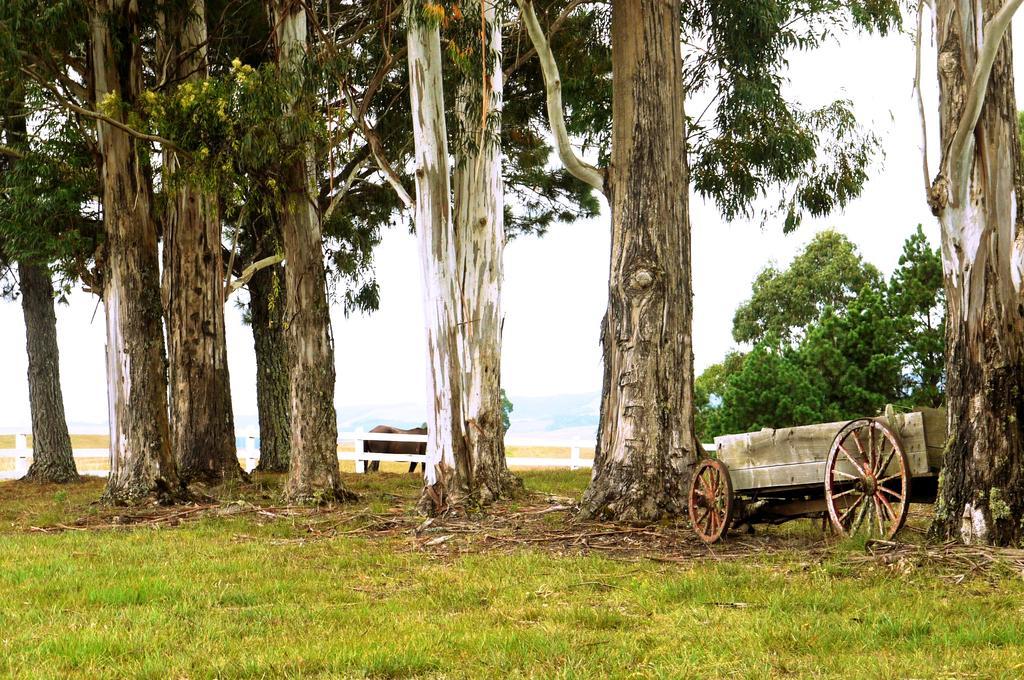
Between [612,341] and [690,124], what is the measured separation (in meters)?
8.77

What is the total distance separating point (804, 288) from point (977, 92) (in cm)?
3094

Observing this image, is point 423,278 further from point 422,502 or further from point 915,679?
point 915,679

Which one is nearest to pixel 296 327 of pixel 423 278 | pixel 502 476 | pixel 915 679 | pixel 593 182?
pixel 423 278

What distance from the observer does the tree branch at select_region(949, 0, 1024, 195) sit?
7934 mm

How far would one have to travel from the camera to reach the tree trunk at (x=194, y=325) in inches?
669

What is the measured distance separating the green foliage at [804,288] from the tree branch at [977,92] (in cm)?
2987

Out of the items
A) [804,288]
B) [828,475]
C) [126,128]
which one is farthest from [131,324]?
[804,288]

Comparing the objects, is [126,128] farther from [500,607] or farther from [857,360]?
[857,360]

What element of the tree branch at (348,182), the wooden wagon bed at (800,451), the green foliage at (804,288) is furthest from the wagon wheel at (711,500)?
the green foliage at (804,288)

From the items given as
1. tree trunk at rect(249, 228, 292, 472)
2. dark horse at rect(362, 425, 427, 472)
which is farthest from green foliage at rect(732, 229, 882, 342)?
tree trunk at rect(249, 228, 292, 472)

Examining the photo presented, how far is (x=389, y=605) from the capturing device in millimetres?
6680

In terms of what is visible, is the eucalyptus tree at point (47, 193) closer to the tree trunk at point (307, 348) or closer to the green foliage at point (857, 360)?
the tree trunk at point (307, 348)

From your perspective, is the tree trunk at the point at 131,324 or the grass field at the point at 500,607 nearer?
the grass field at the point at 500,607

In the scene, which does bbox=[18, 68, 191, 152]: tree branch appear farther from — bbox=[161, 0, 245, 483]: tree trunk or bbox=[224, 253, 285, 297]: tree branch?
bbox=[224, 253, 285, 297]: tree branch
